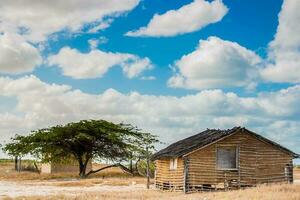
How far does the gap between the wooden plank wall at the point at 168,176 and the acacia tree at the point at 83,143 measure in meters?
17.9

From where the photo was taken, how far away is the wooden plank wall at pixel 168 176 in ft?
120

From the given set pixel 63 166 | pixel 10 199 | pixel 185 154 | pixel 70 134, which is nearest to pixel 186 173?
pixel 185 154

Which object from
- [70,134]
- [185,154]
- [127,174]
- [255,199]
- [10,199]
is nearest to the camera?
[255,199]

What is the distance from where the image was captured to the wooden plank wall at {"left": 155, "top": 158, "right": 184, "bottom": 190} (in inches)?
1436

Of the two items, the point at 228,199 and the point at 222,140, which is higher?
the point at 222,140

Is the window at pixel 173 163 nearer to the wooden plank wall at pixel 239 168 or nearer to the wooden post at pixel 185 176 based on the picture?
the wooden plank wall at pixel 239 168

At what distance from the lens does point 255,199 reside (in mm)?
24594

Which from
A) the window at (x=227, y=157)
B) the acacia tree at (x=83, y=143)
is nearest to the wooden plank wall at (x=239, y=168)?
the window at (x=227, y=157)

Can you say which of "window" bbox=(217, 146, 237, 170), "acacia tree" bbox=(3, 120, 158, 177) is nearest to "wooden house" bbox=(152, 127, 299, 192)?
"window" bbox=(217, 146, 237, 170)

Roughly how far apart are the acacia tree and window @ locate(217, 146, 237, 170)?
79.2 feet

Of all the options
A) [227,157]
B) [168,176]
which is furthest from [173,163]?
[227,157]

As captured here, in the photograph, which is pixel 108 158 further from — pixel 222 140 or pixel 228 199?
pixel 228 199

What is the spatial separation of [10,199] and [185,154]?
11.5 meters

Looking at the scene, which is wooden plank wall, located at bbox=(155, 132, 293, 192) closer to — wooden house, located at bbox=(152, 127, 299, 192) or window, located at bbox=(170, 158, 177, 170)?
wooden house, located at bbox=(152, 127, 299, 192)
